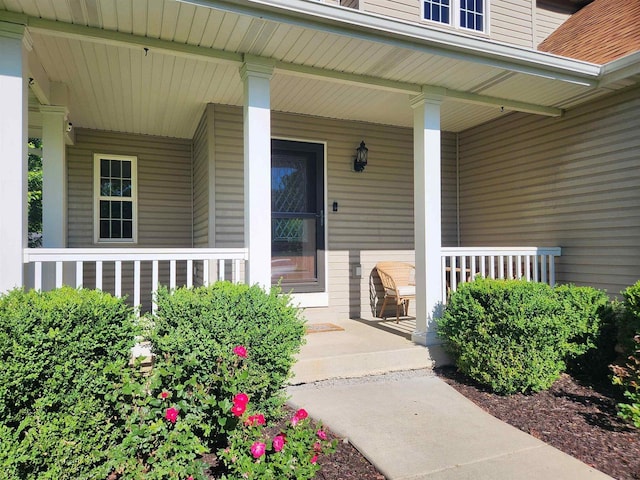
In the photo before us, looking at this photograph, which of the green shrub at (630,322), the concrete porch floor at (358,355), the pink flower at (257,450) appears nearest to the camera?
the pink flower at (257,450)

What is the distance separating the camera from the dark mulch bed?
8.94ft

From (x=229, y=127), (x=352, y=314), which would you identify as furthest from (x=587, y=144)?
(x=229, y=127)

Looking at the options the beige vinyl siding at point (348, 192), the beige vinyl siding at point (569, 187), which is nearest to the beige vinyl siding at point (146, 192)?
the beige vinyl siding at point (348, 192)

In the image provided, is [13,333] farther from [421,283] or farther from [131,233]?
[131,233]

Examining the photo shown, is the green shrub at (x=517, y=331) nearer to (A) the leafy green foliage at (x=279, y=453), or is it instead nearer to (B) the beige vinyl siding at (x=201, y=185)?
(A) the leafy green foliage at (x=279, y=453)

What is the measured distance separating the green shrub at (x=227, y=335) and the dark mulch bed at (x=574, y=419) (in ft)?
5.77

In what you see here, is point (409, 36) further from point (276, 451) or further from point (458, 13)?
point (276, 451)

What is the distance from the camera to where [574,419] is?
10.8 feet

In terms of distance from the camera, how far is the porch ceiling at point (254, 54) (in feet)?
10.8

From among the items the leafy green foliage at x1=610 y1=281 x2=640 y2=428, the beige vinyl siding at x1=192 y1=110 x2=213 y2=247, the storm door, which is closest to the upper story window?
the storm door

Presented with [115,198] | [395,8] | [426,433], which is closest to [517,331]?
[426,433]

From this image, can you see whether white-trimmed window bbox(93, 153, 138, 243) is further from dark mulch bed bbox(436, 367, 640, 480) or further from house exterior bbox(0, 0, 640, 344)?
dark mulch bed bbox(436, 367, 640, 480)

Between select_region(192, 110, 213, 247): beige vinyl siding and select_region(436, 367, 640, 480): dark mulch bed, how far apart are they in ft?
11.6

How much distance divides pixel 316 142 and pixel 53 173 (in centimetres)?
315
